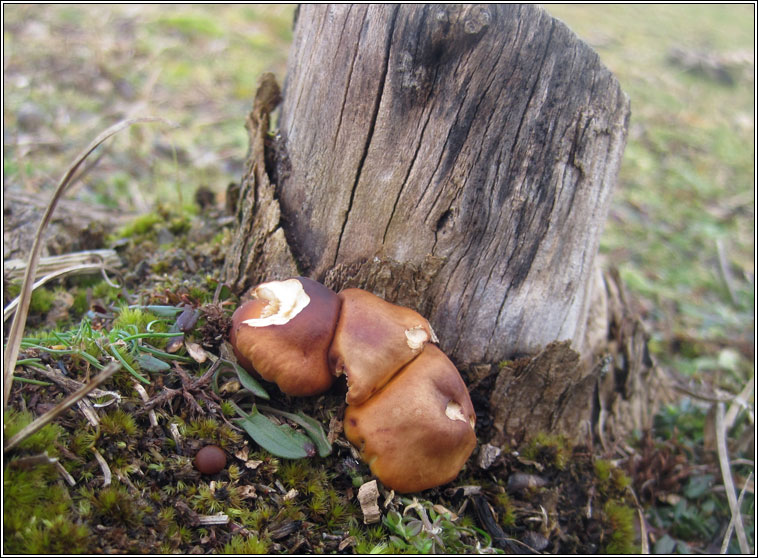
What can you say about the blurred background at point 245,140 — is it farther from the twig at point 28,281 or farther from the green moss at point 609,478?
the twig at point 28,281

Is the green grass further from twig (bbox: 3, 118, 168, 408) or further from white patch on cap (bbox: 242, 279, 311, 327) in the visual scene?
twig (bbox: 3, 118, 168, 408)

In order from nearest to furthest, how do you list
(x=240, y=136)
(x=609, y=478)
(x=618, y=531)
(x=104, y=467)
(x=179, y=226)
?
1. (x=104, y=467)
2. (x=618, y=531)
3. (x=609, y=478)
4. (x=179, y=226)
5. (x=240, y=136)

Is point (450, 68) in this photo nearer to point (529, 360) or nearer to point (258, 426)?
point (529, 360)

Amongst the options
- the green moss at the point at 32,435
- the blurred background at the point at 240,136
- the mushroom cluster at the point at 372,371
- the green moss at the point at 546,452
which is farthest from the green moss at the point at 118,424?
the blurred background at the point at 240,136

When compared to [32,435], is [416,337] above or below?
above

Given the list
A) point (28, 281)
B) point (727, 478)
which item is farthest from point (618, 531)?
point (28, 281)

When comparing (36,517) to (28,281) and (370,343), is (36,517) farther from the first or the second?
(370,343)
